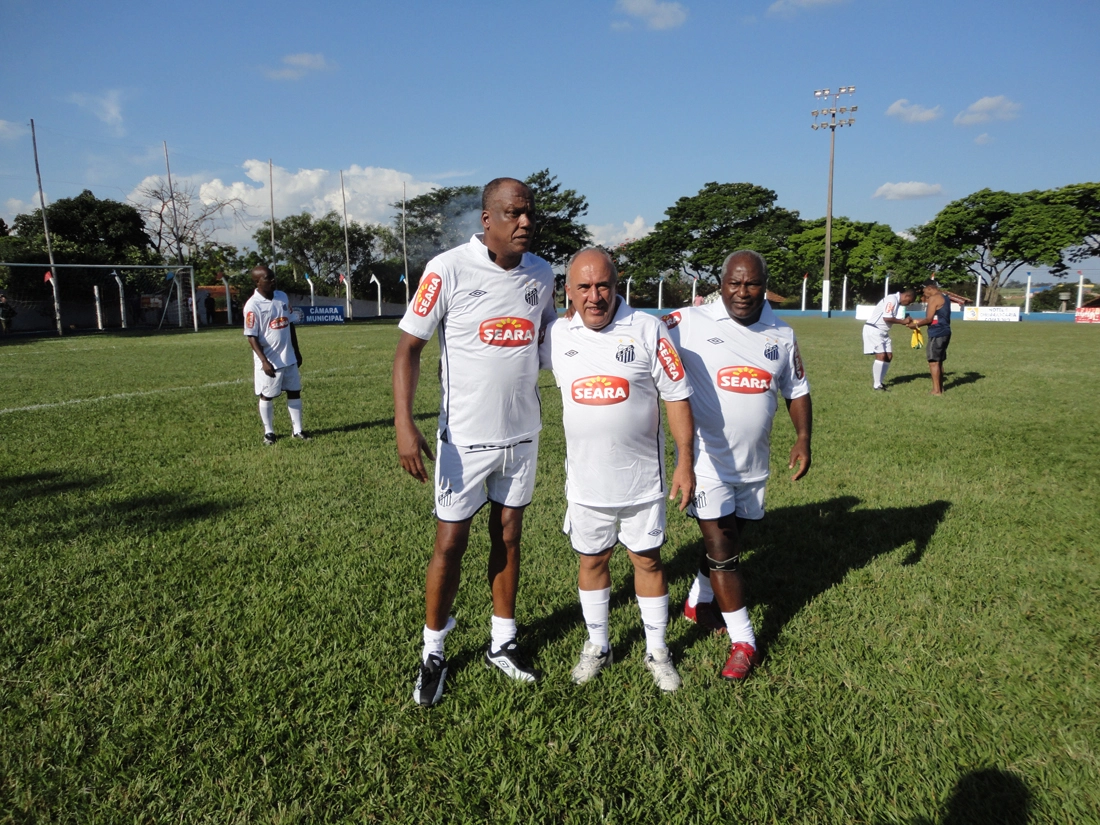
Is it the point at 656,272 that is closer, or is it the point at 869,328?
the point at 869,328

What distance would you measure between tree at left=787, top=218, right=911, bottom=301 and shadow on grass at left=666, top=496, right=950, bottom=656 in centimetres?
6477

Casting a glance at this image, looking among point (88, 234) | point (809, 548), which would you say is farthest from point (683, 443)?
point (88, 234)

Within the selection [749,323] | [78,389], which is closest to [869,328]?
[749,323]

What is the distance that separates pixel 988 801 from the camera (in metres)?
2.47

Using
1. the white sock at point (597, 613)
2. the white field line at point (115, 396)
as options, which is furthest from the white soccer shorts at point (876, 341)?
the white field line at point (115, 396)

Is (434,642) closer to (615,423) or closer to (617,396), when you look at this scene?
(615,423)

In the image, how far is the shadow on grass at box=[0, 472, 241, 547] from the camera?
5176mm

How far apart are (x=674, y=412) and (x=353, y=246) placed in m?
67.9

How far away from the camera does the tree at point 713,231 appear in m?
67.4

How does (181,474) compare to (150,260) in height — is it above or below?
below

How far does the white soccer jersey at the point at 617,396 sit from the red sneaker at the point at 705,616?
1.17 meters

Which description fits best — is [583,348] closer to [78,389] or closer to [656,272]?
[78,389]

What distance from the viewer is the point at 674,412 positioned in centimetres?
302

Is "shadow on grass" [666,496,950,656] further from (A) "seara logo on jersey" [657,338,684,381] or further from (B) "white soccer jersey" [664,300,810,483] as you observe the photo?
(A) "seara logo on jersey" [657,338,684,381]
